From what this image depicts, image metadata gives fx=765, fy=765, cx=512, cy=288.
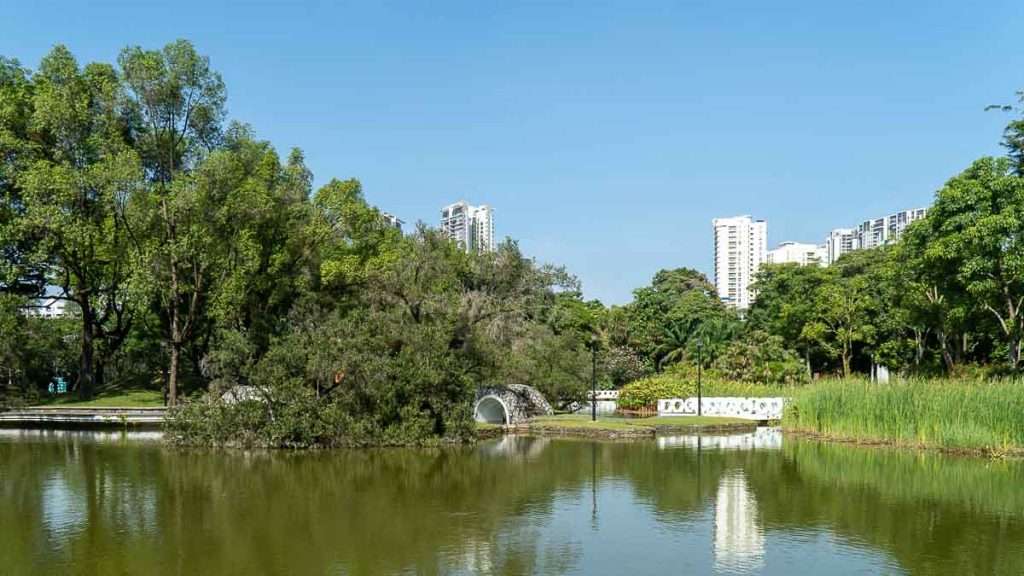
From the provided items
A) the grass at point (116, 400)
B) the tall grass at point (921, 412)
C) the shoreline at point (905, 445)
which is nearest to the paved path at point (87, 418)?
the grass at point (116, 400)

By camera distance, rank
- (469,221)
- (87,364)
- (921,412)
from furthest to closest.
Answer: (469,221), (87,364), (921,412)

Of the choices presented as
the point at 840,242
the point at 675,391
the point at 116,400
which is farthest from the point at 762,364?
the point at 840,242

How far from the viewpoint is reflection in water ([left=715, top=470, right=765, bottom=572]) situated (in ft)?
42.0

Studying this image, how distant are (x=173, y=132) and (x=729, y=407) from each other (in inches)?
1176

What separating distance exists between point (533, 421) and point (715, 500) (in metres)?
15.9

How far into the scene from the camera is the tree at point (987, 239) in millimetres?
33156

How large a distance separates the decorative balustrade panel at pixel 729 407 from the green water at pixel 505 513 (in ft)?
36.8

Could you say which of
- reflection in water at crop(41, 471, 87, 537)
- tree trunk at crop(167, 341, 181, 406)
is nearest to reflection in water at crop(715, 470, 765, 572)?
reflection in water at crop(41, 471, 87, 537)

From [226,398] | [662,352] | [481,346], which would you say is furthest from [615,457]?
[662,352]

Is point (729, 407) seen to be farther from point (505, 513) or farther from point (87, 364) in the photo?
point (87, 364)

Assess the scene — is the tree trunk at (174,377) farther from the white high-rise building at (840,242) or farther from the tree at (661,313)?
the white high-rise building at (840,242)

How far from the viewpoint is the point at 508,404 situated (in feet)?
113

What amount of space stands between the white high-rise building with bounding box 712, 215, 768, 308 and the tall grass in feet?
470

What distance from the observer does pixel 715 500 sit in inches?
721
